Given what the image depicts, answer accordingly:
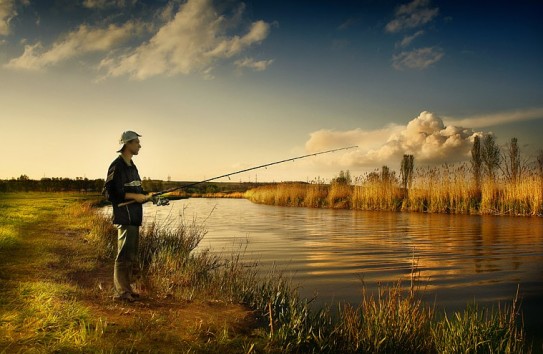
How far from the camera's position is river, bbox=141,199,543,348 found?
8.73 meters

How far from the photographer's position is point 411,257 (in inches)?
510

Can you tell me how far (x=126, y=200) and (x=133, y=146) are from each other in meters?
0.85

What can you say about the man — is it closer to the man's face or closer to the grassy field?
the man's face

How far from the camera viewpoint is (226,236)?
61.6 ft

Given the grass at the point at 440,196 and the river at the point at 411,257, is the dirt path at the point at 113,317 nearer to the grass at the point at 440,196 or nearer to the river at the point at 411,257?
the river at the point at 411,257

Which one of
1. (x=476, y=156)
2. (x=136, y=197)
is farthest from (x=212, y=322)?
(x=476, y=156)

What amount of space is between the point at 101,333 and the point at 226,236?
13.6 meters

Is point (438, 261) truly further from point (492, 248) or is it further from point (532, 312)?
point (532, 312)

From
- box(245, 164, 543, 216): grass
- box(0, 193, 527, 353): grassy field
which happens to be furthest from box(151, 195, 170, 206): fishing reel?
box(245, 164, 543, 216): grass

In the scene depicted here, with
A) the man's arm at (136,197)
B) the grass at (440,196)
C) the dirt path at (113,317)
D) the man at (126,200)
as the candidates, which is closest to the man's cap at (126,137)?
the man at (126,200)

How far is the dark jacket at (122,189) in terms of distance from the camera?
6.13m

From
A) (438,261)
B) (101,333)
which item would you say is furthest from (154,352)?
(438,261)

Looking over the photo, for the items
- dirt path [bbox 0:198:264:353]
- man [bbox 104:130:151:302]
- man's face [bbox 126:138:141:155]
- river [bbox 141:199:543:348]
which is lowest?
river [bbox 141:199:543:348]

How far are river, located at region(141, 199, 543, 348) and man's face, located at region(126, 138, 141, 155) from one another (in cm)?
431
